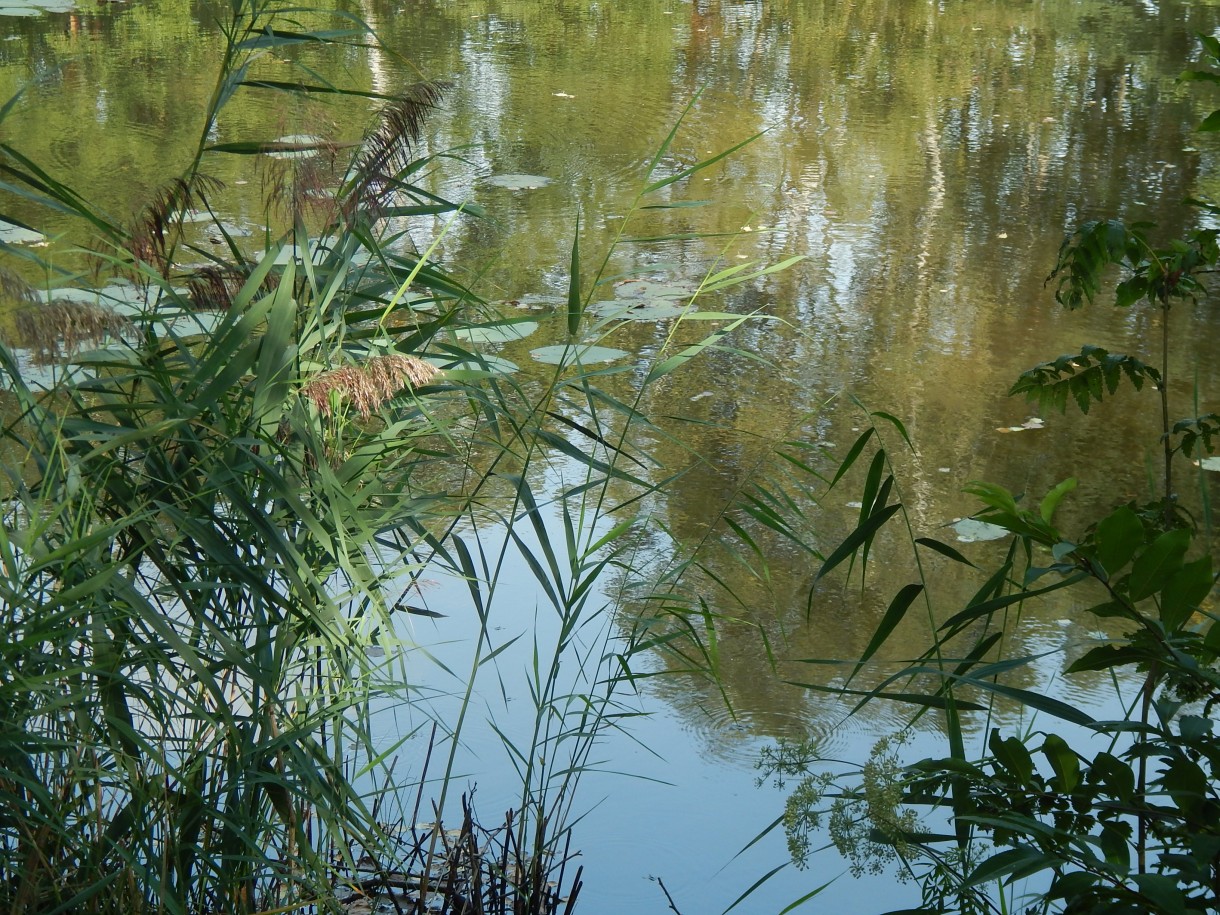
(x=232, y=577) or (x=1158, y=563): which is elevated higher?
(x=232, y=577)

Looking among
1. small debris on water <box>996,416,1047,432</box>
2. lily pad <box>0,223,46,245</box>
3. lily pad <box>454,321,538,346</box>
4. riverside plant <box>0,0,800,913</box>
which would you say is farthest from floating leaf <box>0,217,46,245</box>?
small debris on water <box>996,416,1047,432</box>

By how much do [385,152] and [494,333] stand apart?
74 centimetres

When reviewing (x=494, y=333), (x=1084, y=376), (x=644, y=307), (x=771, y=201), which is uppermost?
(x=771, y=201)

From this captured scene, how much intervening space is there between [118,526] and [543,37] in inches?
318

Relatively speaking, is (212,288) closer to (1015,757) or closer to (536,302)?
(1015,757)

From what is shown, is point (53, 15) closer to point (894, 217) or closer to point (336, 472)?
point (894, 217)

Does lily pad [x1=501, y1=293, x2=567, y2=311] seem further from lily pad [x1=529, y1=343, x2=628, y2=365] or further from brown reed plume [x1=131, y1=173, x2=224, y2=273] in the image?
brown reed plume [x1=131, y1=173, x2=224, y2=273]

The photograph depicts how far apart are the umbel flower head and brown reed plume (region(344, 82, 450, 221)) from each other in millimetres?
401

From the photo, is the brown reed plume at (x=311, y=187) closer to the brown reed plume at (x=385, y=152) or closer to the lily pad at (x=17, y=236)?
the brown reed plume at (x=385, y=152)

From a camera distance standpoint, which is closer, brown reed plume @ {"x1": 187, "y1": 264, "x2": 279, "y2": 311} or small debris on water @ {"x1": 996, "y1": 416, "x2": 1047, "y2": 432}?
brown reed plume @ {"x1": 187, "y1": 264, "x2": 279, "y2": 311}

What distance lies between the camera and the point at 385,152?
1.88 meters

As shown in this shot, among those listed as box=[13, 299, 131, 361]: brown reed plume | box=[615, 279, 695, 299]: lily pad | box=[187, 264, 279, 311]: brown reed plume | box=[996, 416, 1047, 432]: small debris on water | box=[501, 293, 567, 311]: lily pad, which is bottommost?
box=[13, 299, 131, 361]: brown reed plume

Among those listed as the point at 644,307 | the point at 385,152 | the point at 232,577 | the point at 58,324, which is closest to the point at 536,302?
the point at 644,307

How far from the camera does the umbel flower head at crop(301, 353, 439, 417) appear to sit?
1.50 meters
